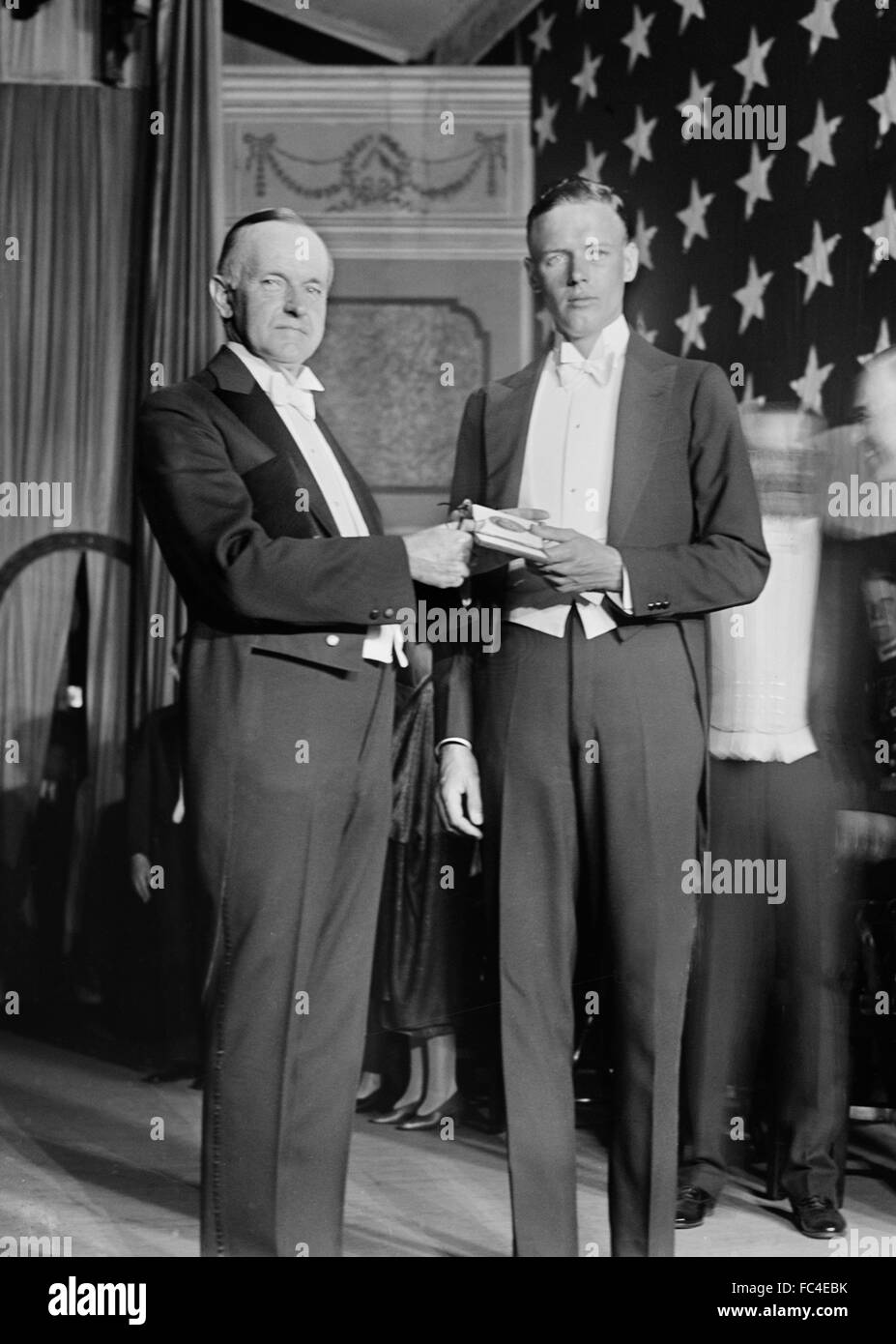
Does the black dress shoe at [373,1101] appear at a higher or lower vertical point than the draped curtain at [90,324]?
lower

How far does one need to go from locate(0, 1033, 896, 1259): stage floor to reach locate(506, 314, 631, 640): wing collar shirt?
120 centimetres

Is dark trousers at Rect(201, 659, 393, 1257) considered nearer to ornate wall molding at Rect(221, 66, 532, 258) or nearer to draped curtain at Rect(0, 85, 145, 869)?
ornate wall molding at Rect(221, 66, 532, 258)

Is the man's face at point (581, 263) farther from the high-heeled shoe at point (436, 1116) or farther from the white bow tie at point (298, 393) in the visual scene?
the high-heeled shoe at point (436, 1116)

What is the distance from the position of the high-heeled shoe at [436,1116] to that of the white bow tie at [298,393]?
5.42ft

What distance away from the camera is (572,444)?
115 inches

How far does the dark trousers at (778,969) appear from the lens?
3.23m

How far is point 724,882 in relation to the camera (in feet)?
10.9

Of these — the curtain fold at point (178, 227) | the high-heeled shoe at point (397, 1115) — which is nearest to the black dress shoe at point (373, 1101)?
the high-heeled shoe at point (397, 1115)

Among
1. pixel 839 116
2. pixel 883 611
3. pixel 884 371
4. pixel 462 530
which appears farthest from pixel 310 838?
pixel 839 116

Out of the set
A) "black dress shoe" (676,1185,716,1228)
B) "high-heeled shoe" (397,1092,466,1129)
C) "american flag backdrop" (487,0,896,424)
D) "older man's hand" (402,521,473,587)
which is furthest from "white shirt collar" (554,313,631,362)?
"high-heeled shoe" (397,1092,466,1129)

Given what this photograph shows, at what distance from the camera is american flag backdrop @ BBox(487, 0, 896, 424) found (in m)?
3.40
